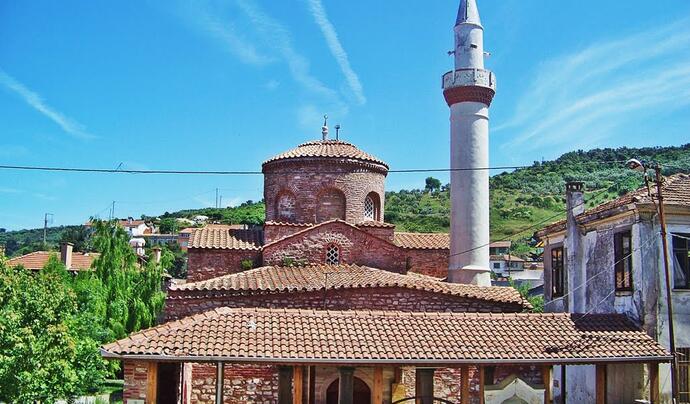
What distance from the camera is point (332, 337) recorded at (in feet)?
40.5

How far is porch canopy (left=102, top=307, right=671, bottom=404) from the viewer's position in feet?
37.7

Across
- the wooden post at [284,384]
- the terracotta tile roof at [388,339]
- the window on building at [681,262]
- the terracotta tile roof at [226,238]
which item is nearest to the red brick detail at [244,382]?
the wooden post at [284,384]

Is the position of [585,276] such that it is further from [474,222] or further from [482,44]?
[482,44]

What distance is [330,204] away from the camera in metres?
20.9

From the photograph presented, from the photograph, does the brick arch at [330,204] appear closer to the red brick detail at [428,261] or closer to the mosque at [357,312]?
the mosque at [357,312]

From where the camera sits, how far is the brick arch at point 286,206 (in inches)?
823

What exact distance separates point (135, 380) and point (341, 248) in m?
8.22

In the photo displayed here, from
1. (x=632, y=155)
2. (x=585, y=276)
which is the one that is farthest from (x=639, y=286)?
(x=632, y=155)

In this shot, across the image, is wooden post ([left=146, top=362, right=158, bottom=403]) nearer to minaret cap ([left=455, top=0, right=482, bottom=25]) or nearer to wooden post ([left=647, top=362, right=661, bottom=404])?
wooden post ([left=647, top=362, right=661, bottom=404])

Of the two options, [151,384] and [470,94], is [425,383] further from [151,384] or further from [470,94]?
[470,94]

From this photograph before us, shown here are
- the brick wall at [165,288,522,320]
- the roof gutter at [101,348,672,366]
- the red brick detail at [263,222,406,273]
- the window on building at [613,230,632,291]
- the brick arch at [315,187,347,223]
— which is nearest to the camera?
the roof gutter at [101,348,672,366]

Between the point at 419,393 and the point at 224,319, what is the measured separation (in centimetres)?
420

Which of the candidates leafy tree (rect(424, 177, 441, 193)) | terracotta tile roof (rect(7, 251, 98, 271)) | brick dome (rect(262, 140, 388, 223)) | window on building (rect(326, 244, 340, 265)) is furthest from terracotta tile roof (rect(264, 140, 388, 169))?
leafy tree (rect(424, 177, 441, 193))

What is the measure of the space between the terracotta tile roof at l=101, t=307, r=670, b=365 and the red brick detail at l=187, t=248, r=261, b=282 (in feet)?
19.8
